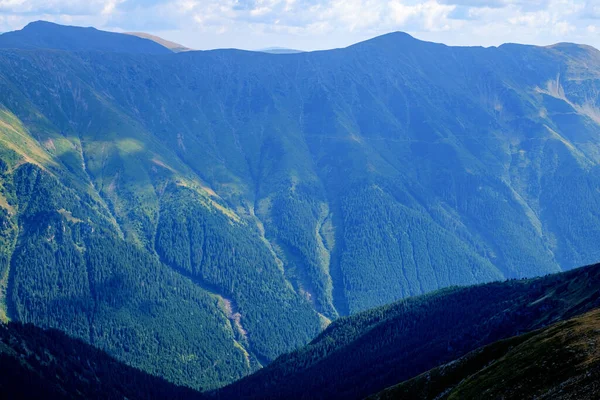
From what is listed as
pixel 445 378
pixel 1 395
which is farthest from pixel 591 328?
pixel 1 395

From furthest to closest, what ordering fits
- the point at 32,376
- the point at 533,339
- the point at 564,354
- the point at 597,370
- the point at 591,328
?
the point at 32,376
the point at 533,339
the point at 591,328
the point at 564,354
the point at 597,370

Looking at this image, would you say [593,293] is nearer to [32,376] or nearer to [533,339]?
[533,339]

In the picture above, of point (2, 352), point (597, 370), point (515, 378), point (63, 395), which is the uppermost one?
point (597, 370)

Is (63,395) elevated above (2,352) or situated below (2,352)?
below

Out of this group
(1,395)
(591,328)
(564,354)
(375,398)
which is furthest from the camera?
(1,395)

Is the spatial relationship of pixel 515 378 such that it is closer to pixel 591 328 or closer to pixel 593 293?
pixel 591 328

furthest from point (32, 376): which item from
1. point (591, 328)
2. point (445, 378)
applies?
point (591, 328)

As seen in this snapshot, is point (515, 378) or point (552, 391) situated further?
point (515, 378)
